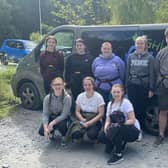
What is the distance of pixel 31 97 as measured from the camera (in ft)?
29.9

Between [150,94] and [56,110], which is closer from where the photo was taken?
[150,94]

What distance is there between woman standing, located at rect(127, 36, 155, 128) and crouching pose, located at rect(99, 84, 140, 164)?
519 millimetres

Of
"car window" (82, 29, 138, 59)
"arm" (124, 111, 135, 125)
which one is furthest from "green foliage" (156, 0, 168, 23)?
"arm" (124, 111, 135, 125)

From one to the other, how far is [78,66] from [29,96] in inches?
91.4

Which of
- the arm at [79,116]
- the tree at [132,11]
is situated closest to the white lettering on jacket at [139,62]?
the arm at [79,116]

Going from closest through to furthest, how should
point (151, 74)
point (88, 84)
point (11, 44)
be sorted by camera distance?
1. point (151, 74)
2. point (88, 84)
3. point (11, 44)

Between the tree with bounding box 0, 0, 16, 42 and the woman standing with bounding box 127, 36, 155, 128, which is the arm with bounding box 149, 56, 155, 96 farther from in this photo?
the tree with bounding box 0, 0, 16, 42

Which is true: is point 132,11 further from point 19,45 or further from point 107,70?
point 19,45

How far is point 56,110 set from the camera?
679 centimetres

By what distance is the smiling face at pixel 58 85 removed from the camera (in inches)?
261

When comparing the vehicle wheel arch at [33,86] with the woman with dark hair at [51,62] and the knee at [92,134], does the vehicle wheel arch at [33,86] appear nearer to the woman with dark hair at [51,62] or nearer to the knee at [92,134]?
the woman with dark hair at [51,62]

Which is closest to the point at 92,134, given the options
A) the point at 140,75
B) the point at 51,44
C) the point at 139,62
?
the point at 140,75

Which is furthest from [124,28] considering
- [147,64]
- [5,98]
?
[5,98]

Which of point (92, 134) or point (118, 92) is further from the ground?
point (118, 92)
